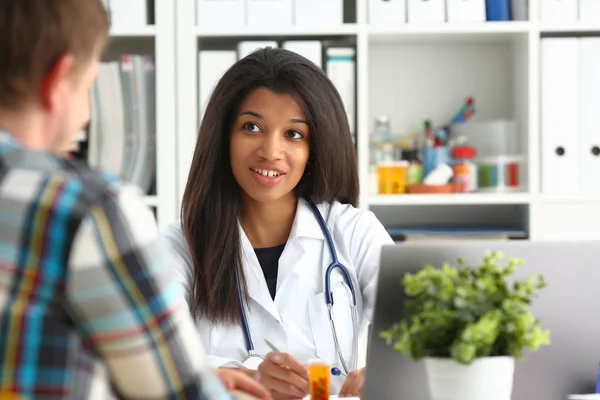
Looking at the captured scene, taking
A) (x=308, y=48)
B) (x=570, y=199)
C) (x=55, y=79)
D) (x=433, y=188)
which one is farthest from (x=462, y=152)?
(x=55, y=79)

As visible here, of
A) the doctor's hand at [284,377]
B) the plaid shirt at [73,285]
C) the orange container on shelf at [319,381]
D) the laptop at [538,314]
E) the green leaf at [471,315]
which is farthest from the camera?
the doctor's hand at [284,377]

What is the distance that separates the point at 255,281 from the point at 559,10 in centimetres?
155

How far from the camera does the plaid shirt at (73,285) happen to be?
67 centimetres

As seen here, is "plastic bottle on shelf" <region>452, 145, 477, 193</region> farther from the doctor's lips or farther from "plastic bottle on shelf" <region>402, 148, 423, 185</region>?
the doctor's lips

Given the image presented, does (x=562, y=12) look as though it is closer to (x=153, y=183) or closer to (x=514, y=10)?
(x=514, y=10)

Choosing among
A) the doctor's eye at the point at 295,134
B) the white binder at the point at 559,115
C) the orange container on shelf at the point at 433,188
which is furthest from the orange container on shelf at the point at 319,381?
the white binder at the point at 559,115

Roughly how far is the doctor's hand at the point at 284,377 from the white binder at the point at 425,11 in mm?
1575

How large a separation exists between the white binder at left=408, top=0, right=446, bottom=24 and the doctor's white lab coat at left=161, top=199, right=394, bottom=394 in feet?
3.30

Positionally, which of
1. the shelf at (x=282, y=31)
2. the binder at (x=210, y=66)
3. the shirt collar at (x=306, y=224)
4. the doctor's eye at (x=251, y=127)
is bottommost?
the shirt collar at (x=306, y=224)

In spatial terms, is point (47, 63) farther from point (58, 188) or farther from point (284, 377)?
point (284, 377)

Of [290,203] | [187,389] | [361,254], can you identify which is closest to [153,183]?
[290,203]

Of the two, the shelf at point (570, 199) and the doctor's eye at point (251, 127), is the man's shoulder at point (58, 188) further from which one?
the shelf at point (570, 199)

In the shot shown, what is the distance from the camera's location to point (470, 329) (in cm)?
102

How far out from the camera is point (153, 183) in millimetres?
2719
